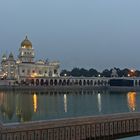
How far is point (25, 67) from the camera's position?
456 ft

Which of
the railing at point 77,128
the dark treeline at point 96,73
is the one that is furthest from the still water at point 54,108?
the dark treeline at point 96,73

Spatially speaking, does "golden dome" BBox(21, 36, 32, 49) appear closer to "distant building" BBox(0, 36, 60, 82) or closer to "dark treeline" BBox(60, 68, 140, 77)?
"distant building" BBox(0, 36, 60, 82)

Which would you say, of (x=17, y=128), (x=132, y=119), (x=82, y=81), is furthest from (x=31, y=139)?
(x=82, y=81)

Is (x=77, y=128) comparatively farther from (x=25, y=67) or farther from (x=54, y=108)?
(x=25, y=67)

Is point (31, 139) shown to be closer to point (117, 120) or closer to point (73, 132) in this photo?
point (73, 132)

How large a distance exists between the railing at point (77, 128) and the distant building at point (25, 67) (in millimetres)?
113592

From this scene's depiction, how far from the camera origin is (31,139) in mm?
22281

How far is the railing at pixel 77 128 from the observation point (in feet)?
72.1

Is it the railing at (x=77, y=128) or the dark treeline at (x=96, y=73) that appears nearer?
the railing at (x=77, y=128)

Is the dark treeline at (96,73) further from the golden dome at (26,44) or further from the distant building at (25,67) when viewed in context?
the golden dome at (26,44)

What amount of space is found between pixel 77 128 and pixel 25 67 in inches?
4570

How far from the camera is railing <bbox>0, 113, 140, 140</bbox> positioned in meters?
22.0

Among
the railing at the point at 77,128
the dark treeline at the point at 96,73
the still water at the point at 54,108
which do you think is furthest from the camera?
the dark treeline at the point at 96,73

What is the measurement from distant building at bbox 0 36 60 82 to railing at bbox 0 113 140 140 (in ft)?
373
